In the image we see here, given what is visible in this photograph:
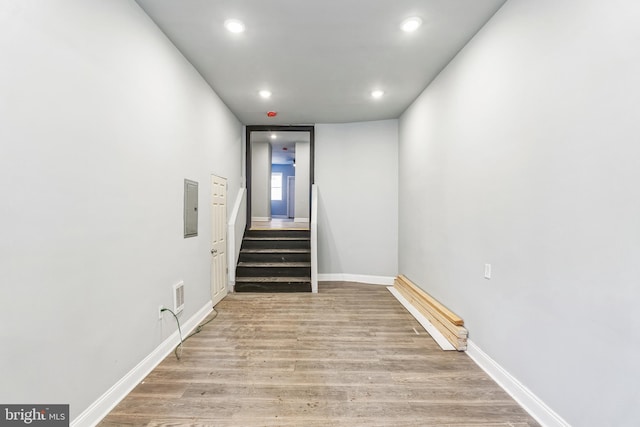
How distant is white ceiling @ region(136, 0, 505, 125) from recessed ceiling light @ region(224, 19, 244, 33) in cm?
4

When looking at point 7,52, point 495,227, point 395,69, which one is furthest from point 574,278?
point 7,52

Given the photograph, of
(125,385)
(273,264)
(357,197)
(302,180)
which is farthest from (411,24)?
(302,180)

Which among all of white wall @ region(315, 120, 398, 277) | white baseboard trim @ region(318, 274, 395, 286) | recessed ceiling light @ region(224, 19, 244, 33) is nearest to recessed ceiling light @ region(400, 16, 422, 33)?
recessed ceiling light @ region(224, 19, 244, 33)

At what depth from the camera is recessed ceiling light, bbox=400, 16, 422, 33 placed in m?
2.46

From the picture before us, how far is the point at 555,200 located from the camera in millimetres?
1752

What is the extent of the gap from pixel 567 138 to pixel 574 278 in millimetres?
814

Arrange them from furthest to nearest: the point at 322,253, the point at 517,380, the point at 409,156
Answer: the point at 322,253 → the point at 409,156 → the point at 517,380

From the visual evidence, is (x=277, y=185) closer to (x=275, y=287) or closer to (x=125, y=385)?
(x=275, y=287)

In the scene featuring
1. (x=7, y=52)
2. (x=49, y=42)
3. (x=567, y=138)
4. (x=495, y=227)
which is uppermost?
(x=49, y=42)

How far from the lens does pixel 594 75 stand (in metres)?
1.52

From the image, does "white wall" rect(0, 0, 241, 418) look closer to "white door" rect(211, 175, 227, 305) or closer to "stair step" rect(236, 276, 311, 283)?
"white door" rect(211, 175, 227, 305)

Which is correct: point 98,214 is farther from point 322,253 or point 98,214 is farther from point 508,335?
point 322,253

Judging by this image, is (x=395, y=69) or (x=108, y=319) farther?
(x=395, y=69)

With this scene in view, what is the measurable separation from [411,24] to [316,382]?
10.3ft
